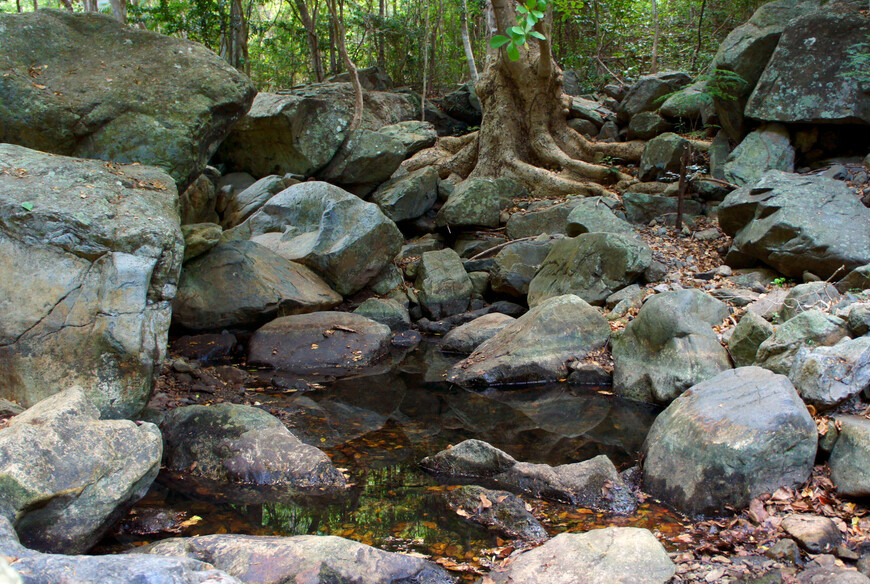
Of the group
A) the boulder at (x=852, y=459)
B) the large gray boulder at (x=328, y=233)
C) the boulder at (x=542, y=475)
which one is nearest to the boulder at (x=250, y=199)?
the large gray boulder at (x=328, y=233)

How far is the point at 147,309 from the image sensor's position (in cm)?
470

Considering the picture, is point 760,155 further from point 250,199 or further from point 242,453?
point 242,453

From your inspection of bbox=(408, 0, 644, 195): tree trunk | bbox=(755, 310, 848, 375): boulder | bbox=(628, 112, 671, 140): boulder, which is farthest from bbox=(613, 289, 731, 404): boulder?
bbox=(628, 112, 671, 140): boulder

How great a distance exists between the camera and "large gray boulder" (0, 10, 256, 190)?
6.16 m

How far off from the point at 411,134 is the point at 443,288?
4.59 meters

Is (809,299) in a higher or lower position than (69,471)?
higher

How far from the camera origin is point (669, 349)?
20.0ft

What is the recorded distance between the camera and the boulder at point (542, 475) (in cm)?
402

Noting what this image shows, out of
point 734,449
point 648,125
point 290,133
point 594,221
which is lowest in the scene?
point 734,449

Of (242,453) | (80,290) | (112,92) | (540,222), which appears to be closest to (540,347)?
(242,453)

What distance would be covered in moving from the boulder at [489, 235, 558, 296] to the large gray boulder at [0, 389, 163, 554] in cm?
679

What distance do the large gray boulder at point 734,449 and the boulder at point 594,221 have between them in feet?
18.2

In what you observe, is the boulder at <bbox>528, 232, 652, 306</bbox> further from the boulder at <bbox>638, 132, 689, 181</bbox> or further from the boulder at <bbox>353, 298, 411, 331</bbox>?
the boulder at <bbox>638, 132, 689, 181</bbox>

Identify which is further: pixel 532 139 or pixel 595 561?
pixel 532 139
